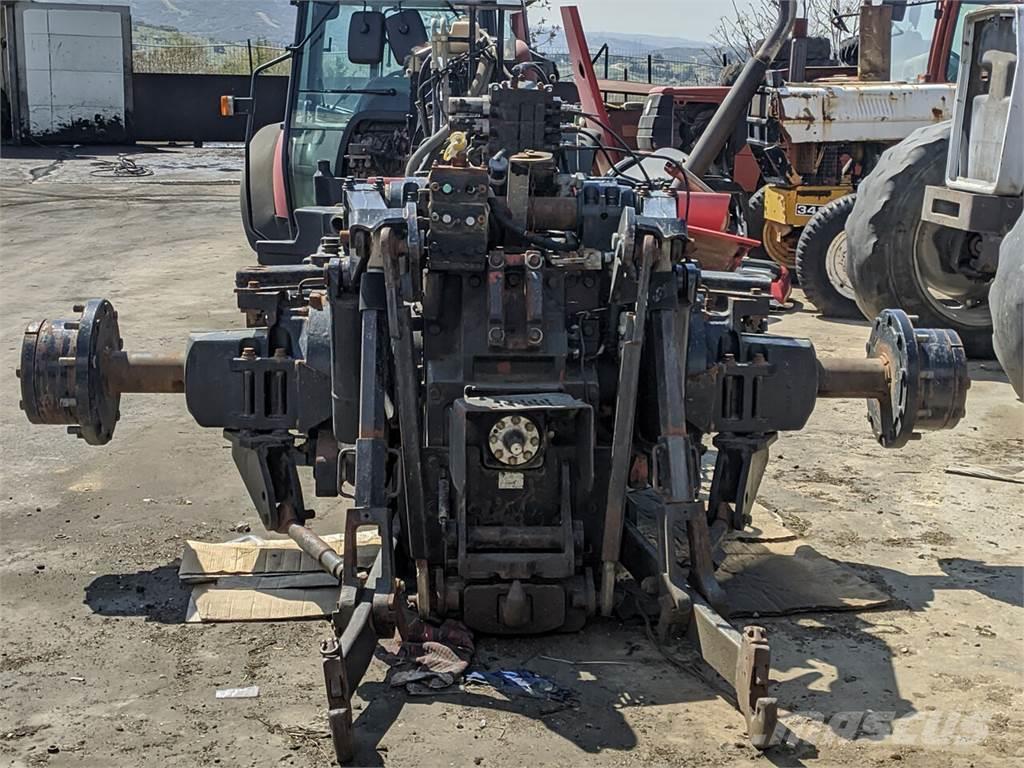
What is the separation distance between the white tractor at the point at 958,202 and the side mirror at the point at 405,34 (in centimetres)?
320

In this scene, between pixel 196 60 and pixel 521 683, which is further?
pixel 196 60

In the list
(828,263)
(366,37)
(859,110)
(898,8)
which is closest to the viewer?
(366,37)

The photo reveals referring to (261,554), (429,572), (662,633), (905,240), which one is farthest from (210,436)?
(905,240)

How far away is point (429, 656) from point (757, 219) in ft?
26.2

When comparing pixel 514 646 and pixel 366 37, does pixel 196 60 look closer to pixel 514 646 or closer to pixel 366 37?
pixel 366 37

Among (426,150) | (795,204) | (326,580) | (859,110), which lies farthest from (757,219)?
(326,580)

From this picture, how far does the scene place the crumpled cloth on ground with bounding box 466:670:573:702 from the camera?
403 centimetres

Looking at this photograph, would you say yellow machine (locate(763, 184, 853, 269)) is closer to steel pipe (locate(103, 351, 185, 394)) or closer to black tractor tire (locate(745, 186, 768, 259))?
black tractor tire (locate(745, 186, 768, 259))

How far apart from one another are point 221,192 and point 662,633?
49.8 ft

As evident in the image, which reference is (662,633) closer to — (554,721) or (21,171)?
(554,721)

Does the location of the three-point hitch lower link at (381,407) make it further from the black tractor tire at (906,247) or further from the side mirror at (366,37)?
the side mirror at (366,37)

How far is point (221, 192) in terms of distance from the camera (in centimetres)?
1844

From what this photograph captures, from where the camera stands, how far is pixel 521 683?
13.4ft

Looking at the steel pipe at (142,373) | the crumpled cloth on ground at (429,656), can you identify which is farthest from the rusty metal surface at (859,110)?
the crumpled cloth on ground at (429,656)
